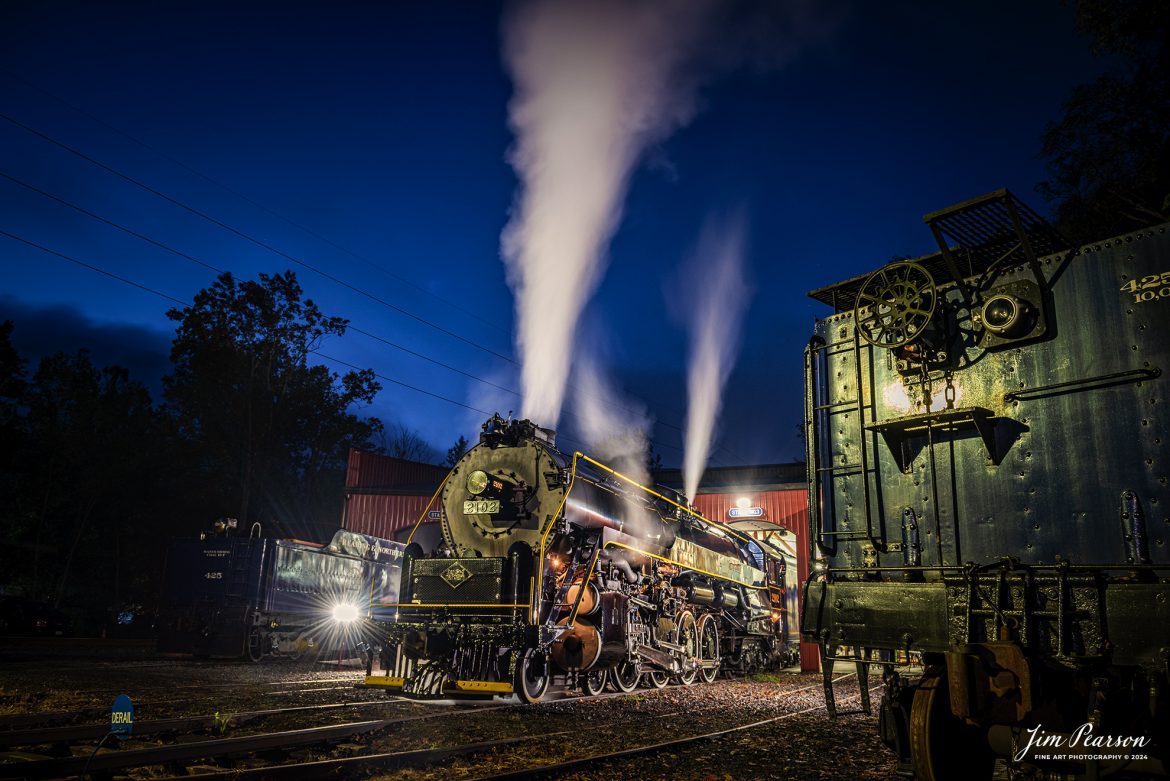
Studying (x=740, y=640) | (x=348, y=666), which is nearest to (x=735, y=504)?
(x=740, y=640)

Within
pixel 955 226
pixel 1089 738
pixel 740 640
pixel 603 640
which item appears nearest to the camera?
pixel 1089 738

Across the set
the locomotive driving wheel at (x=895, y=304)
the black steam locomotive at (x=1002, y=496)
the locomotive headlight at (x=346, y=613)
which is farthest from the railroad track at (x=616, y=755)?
the locomotive headlight at (x=346, y=613)

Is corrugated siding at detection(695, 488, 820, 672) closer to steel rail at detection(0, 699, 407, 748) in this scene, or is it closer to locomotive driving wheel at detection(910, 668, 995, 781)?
steel rail at detection(0, 699, 407, 748)

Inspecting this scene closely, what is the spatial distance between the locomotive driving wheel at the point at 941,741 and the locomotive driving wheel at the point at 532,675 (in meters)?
6.30

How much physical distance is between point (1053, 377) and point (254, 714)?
25.8ft

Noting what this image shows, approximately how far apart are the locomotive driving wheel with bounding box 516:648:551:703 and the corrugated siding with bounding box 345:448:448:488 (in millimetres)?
21453

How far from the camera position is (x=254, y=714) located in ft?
24.3

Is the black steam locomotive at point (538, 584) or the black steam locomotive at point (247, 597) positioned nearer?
the black steam locomotive at point (538, 584)

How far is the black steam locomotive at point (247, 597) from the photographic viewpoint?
16156 millimetres

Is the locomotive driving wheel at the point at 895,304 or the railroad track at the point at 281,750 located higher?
the locomotive driving wheel at the point at 895,304

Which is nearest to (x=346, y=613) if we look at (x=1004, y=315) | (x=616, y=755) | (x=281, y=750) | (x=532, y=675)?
(x=532, y=675)

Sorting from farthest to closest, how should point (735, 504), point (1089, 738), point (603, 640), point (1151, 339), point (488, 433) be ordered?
1. point (735, 504)
2. point (488, 433)
3. point (603, 640)
4. point (1151, 339)
5. point (1089, 738)

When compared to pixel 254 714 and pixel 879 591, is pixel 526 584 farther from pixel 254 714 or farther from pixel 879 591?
pixel 879 591
